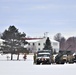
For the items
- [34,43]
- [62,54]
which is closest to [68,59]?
[62,54]

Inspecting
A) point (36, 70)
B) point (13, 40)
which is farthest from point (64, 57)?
point (13, 40)

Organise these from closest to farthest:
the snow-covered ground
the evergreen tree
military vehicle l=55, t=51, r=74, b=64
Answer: the snow-covered ground → military vehicle l=55, t=51, r=74, b=64 → the evergreen tree

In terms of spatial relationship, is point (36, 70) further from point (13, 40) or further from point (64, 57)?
point (13, 40)

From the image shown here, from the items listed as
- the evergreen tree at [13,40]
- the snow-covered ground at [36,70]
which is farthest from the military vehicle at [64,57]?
the evergreen tree at [13,40]

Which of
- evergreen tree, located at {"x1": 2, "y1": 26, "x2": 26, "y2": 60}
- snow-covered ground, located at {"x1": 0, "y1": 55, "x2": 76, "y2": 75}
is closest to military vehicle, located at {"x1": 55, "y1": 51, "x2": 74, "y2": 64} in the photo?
snow-covered ground, located at {"x1": 0, "y1": 55, "x2": 76, "y2": 75}

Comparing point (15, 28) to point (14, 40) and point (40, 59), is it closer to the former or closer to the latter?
point (14, 40)

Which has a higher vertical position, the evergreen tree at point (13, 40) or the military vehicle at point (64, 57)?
the evergreen tree at point (13, 40)

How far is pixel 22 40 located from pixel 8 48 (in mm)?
3831

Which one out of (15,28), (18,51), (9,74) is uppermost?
(15,28)

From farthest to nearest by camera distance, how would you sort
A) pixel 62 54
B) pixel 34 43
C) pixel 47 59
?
pixel 34 43 → pixel 62 54 → pixel 47 59

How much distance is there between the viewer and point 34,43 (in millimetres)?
166750

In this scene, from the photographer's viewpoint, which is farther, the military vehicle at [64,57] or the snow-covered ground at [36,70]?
the military vehicle at [64,57]

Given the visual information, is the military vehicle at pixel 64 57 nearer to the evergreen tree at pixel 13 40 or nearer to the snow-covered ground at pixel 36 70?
the snow-covered ground at pixel 36 70

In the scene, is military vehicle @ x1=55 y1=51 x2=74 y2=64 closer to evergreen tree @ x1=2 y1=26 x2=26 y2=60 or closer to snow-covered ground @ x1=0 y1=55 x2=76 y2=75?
snow-covered ground @ x1=0 y1=55 x2=76 y2=75
